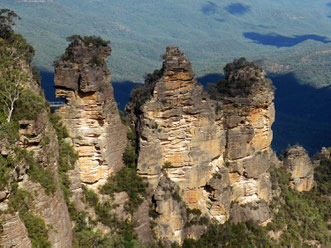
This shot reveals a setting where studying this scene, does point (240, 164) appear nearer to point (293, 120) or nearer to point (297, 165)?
point (297, 165)

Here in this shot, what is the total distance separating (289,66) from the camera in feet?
412

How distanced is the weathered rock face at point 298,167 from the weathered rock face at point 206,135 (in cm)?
747

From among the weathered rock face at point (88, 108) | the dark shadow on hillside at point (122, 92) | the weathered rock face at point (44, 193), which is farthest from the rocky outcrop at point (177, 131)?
the dark shadow on hillside at point (122, 92)

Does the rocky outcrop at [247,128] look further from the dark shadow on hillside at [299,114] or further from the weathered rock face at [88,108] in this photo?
the dark shadow on hillside at [299,114]

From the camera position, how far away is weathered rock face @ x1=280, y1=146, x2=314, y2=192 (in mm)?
42969

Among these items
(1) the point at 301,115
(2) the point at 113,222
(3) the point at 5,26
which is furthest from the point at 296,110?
(3) the point at 5,26

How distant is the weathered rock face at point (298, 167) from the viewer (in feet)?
141

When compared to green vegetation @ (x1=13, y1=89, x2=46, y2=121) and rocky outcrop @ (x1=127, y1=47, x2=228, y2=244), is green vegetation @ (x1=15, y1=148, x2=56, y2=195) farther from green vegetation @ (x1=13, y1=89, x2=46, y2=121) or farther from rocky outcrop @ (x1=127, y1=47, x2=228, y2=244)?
rocky outcrop @ (x1=127, y1=47, x2=228, y2=244)

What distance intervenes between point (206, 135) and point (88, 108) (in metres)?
9.17

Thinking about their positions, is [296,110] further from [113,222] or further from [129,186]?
[113,222]

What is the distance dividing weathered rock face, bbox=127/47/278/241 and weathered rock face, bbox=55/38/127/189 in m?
2.58

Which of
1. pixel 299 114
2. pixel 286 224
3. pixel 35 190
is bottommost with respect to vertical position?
pixel 286 224

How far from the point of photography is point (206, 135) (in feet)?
98.7

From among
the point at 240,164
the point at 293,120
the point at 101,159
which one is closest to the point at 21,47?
the point at 101,159
